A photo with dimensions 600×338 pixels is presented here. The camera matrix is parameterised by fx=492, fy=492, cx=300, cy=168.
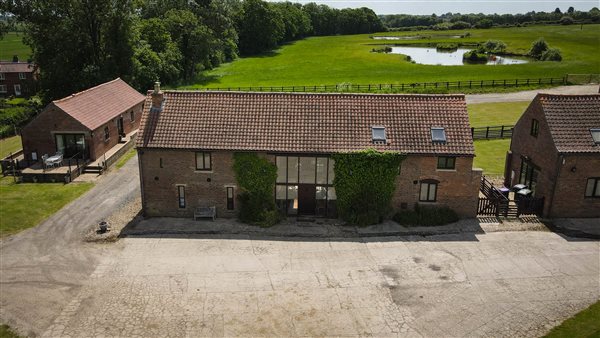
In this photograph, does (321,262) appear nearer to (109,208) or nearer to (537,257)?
(537,257)

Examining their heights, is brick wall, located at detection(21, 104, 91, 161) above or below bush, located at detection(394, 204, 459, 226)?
above

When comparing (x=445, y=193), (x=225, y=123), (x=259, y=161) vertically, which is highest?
(x=225, y=123)

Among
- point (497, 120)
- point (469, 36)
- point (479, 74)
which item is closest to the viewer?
point (497, 120)

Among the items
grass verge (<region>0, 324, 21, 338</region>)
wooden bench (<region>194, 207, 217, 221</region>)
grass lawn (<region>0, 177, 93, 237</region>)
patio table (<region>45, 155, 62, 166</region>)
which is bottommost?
grass verge (<region>0, 324, 21, 338</region>)

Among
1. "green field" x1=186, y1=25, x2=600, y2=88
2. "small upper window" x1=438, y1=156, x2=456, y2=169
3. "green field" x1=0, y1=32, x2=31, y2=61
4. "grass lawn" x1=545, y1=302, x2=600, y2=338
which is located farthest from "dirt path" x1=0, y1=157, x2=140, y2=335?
"green field" x1=0, y1=32, x2=31, y2=61

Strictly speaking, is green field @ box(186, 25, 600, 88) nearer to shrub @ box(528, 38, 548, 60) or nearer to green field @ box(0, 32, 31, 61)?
shrub @ box(528, 38, 548, 60)

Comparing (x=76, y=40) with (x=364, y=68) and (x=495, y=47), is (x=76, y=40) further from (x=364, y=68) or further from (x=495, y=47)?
(x=495, y=47)

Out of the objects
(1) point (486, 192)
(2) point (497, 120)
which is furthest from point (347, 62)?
(1) point (486, 192)
